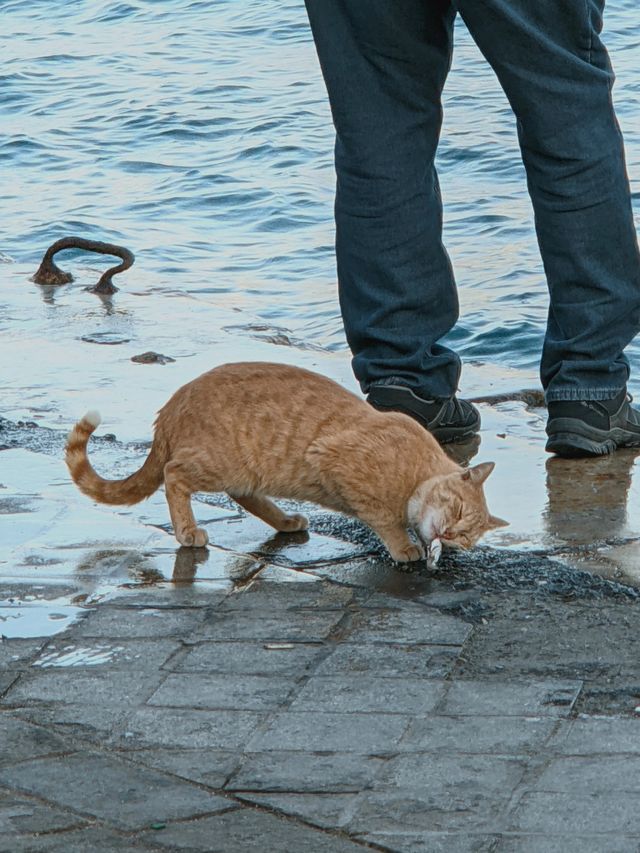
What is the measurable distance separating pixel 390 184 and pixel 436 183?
9.1 inches

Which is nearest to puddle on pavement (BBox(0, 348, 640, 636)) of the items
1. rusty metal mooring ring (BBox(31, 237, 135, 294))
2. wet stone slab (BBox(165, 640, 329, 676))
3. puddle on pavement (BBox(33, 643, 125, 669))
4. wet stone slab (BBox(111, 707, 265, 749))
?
puddle on pavement (BBox(33, 643, 125, 669))

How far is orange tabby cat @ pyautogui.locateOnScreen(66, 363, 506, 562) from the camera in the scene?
362 cm

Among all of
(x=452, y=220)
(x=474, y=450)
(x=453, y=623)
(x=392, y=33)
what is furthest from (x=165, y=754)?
(x=452, y=220)

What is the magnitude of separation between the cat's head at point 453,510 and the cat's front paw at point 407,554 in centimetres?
4

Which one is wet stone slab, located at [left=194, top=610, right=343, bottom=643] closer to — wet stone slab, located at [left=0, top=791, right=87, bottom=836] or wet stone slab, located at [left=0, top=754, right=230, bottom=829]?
wet stone slab, located at [left=0, top=754, right=230, bottom=829]

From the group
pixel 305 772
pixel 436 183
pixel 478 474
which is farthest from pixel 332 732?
pixel 436 183

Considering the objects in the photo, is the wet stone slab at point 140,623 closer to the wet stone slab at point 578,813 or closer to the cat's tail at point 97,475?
the cat's tail at point 97,475

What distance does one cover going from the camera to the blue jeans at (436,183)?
3.88 meters

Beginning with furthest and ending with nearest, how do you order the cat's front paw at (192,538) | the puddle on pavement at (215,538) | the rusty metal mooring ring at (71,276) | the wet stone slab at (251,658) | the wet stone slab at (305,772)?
the rusty metal mooring ring at (71,276), the cat's front paw at (192,538), the puddle on pavement at (215,538), the wet stone slab at (251,658), the wet stone slab at (305,772)

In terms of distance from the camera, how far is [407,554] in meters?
3.58

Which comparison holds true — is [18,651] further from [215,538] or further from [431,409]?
[431,409]

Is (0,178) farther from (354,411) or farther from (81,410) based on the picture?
(354,411)

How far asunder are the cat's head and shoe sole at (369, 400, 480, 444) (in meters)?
0.66

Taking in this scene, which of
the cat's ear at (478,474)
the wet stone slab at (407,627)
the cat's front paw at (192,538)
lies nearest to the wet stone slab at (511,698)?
the wet stone slab at (407,627)
